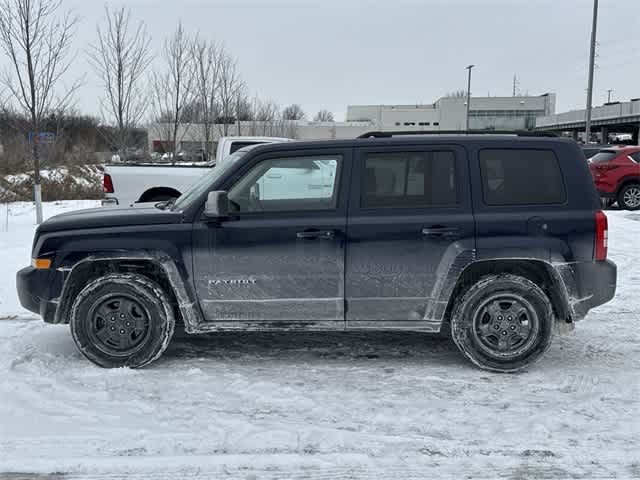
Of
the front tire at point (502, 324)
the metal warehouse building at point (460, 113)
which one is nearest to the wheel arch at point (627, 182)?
the front tire at point (502, 324)

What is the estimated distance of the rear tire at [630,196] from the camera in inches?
605

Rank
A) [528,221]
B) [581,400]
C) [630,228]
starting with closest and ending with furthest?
[581,400], [528,221], [630,228]

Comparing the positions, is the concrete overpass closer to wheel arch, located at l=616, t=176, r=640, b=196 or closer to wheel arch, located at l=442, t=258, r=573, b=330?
wheel arch, located at l=616, t=176, r=640, b=196

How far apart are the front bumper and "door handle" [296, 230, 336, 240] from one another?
200 centimetres

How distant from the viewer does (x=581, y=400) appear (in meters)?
4.09

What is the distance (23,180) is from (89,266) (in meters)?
16.8

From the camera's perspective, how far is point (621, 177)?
15.3 m

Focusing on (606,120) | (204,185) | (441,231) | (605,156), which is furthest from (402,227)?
(606,120)

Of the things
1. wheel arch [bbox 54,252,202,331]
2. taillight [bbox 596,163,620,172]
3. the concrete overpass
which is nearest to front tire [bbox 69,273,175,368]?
wheel arch [bbox 54,252,202,331]

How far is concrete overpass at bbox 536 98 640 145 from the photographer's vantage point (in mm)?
48194

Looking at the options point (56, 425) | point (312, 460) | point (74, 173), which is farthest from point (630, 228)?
point (74, 173)

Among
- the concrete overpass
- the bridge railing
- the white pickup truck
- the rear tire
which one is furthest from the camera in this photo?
the concrete overpass

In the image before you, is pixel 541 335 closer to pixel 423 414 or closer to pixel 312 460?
pixel 423 414

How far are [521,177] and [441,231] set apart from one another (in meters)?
0.82
